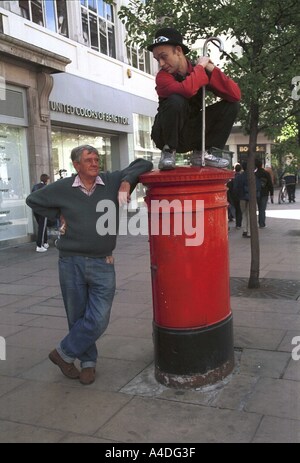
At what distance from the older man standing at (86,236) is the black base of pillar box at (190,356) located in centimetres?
51

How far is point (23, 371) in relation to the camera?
4090 millimetres

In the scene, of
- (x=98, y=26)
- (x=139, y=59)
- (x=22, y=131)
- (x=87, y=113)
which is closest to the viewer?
(x=22, y=131)

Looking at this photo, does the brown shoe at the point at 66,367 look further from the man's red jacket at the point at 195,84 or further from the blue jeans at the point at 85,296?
the man's red jacket at the point at 195,84

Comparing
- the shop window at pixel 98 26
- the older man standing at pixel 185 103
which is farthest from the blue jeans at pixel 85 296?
the shop window at pixel 98 26

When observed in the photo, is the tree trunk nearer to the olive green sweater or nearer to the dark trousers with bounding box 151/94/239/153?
the dark trousers with bounding box 151/94/239/153

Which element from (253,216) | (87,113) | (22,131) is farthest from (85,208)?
(87,113)

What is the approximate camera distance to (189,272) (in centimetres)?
353

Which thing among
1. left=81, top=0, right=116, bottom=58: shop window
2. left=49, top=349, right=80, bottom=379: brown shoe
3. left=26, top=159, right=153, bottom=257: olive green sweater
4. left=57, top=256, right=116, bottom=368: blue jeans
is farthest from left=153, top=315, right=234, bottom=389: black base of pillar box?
left=81, top=0, right=116, bottom=58: shop window

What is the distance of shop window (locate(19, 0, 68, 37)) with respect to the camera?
1268cm

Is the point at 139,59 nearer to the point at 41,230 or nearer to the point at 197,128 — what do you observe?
the point at 41,230

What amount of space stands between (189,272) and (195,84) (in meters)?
1.31

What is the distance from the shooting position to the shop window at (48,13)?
41.6 ft

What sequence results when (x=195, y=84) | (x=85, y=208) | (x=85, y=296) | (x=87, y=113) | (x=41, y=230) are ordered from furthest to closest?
1. (x=87, y=113)
2. (x=41, y=230)
3. (x=85, y=296)
4. (x=85, y=208)
5. (x=195, y=84)
